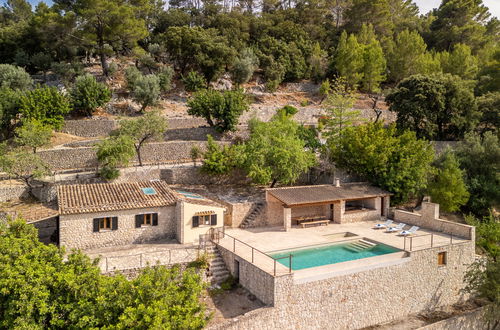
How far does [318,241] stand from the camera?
890 inches

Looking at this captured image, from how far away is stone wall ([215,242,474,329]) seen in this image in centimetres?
1669

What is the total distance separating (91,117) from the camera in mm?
40625

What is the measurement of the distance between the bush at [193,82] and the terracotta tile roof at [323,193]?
25871 millimetres

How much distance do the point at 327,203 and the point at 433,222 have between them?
22.2ft

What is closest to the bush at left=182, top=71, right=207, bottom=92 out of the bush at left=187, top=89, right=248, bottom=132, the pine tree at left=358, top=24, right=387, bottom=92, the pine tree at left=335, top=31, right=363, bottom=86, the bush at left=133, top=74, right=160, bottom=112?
the bush at left=133, top=74, right=160, bottom=112

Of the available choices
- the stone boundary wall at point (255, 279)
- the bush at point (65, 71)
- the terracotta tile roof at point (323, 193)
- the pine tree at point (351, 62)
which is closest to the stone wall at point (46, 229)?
the stone boundary wall at point (255, 279)

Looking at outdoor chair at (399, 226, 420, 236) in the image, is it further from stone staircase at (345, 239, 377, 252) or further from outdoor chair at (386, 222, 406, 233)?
stone staircase at (345, 239, 377, 252)

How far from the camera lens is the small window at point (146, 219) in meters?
21.6

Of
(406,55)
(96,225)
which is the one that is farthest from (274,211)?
(406,55)

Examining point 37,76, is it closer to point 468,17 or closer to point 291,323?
point 291,323

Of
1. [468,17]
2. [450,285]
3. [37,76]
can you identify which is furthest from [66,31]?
[468,17]

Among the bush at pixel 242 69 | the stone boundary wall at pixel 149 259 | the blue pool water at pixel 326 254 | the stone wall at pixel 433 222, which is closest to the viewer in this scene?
the stone boundary wall at pixel 149 259

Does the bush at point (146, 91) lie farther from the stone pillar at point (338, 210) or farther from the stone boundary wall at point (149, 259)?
the stone boundary wall at point (149, 259)

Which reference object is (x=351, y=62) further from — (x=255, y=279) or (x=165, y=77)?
(x=255, y=279)
